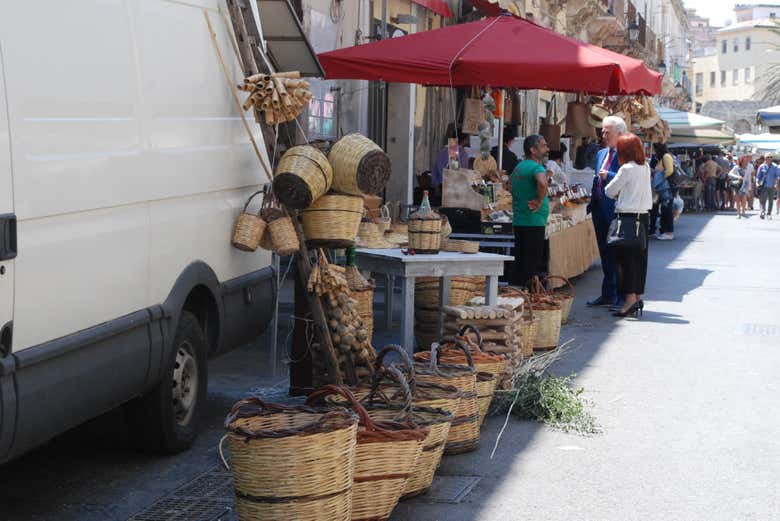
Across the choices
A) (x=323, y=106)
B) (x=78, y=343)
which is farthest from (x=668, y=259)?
(x=78, y=343)

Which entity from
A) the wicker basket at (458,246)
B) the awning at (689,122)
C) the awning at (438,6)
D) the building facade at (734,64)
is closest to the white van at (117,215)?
the wicker basket at (458,246)

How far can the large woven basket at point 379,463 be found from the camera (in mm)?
5055

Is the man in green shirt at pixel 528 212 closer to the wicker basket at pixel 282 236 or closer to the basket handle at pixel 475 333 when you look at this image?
the basket handle at pixel 475 333

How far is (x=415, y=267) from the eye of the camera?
337 inches

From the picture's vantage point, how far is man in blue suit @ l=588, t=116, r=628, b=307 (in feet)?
41.4

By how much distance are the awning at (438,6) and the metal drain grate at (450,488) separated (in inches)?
469

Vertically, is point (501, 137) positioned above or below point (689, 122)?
below

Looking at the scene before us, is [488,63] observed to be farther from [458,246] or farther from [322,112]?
[322,112]

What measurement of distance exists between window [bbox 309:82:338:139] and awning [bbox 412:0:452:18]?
3268 mm

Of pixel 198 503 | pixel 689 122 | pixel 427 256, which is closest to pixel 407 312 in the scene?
pixel 427 256

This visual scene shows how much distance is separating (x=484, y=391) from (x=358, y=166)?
1.47m

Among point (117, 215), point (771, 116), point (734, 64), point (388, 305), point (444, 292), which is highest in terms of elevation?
point (734, 64)

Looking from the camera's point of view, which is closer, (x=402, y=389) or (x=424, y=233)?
(x=402, y=389)

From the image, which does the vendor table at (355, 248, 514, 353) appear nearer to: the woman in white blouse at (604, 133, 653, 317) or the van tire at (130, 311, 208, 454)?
the van tire at (130, 311, 208, 454)
